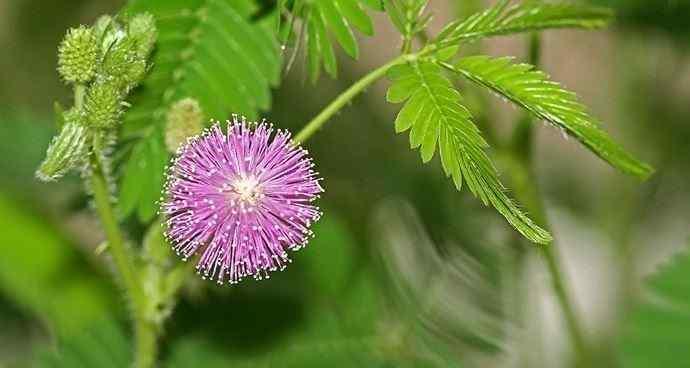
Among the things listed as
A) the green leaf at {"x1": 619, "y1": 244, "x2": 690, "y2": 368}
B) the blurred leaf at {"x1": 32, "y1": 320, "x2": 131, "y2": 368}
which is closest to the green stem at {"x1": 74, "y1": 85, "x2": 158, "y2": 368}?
the blurred leaf at {"x1": 32, "y1": 320, "x2": 131, "y2": 368}

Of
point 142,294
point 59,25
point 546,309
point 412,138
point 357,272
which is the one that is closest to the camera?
point 412,138

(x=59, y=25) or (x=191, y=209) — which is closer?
(x=191, y=209)

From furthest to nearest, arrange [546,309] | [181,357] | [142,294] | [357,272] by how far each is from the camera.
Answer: [546,309] → [357,272] → [181,357] → [142,294]

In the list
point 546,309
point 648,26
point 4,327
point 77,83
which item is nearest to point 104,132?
point 77,83

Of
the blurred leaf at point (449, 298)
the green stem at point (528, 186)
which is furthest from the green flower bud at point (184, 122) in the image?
the blurred leaf at point (449, 298)

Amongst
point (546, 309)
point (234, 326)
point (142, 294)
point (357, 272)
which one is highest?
point (546, 309)

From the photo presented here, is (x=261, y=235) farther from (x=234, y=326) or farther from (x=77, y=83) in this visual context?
(x=234, y=326)

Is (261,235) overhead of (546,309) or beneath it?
beneath
